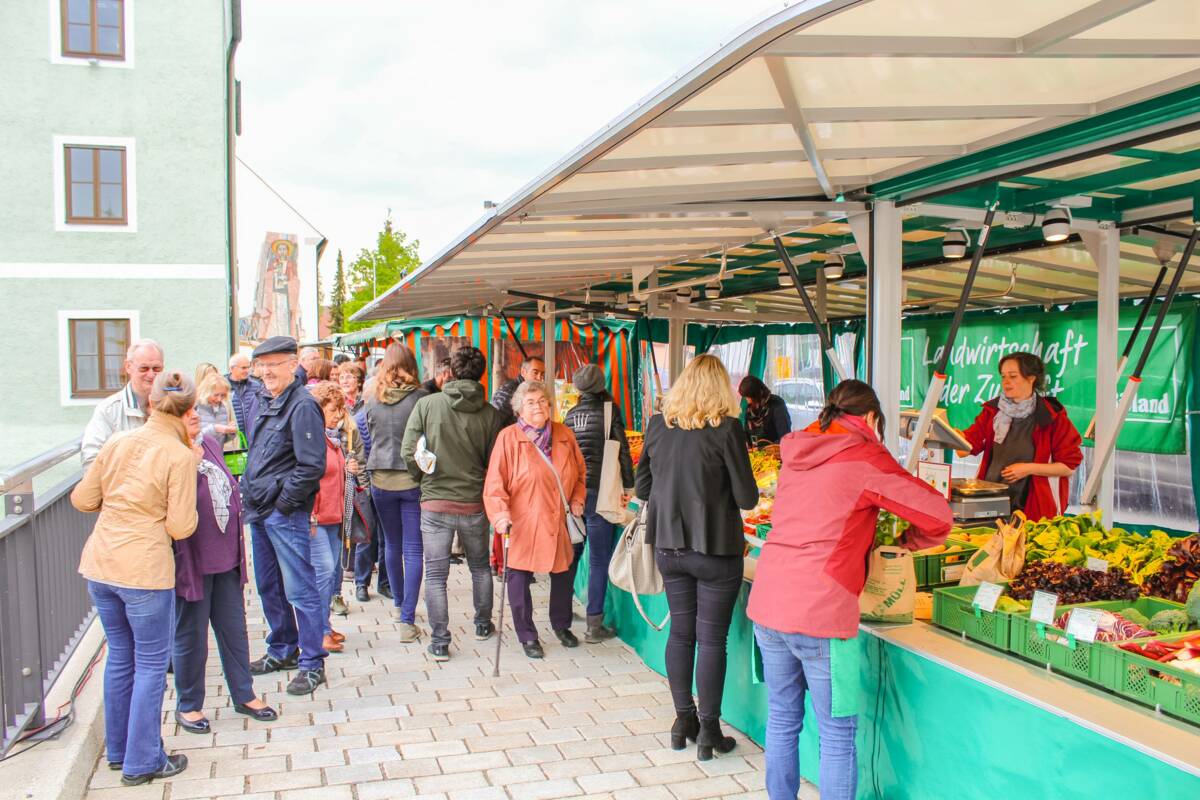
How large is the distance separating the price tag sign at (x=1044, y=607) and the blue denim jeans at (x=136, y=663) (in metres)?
3.27

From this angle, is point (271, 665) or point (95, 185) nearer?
point (271, 665)

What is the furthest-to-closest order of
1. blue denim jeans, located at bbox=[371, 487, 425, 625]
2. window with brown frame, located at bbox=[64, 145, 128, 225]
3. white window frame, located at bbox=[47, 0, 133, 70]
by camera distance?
window with brown frame, located at bbox=[64, 145, 128, 225], white window frame, located at bbox=[47, 0, 133, 70], blue denim jeans, located at bbox=[371, 487, 425, 625]

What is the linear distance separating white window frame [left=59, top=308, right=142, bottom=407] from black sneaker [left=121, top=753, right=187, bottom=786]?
15901mm

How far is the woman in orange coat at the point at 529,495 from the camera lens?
17.3ft

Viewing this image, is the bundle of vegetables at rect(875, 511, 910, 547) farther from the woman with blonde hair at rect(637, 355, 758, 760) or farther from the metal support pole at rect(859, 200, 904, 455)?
the woman with blonde hair at rect(637, 355, 758, 760)

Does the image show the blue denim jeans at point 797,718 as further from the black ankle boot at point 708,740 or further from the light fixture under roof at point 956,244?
the light fixture under roof at point 956,244

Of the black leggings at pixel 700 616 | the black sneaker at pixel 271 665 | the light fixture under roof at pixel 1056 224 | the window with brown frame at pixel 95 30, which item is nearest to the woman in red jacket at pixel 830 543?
the black leggings at pixel 700 616

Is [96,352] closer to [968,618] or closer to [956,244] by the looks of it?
[956,244]

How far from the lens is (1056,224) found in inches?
164

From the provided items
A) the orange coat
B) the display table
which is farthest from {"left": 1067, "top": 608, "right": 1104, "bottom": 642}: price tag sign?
the orange coat

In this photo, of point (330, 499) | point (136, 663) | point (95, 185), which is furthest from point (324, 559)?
point (95, 185)

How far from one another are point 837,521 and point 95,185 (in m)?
19.0

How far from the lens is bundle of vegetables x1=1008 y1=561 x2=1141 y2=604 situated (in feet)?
10.1

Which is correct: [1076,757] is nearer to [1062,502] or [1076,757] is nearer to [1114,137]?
[1114,137]
